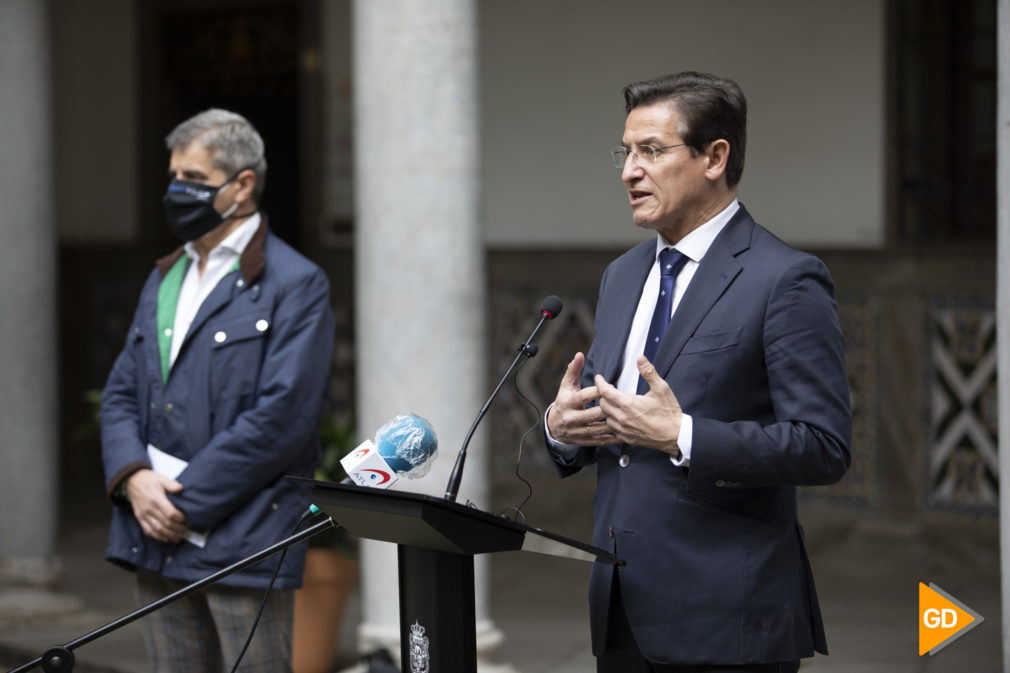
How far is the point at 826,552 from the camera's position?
24.2 ft

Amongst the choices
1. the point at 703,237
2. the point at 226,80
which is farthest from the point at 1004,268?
the point at 226,80

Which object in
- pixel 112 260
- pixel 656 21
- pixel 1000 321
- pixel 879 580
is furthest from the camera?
pixel 112 260

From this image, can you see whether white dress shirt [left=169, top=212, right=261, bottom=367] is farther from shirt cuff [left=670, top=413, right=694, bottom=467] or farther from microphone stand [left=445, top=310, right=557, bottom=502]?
shirt cuff [left=670, top=413, right=694, bottom=467]

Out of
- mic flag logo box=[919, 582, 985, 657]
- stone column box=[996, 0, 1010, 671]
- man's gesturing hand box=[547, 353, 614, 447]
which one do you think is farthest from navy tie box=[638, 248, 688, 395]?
mic flag logo box=[919, 582, 985, 657]

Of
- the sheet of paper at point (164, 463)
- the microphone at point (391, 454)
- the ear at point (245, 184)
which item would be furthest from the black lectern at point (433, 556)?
the ear at point (245, 184)

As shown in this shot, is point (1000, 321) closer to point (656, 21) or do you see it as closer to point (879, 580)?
point (879, 580)

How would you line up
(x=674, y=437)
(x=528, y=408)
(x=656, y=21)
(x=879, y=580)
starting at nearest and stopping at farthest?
(x=674, y=437), (x=879, y=580), (x=656, y=21), (x=528, y=408)

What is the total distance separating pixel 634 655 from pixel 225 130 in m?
1.92

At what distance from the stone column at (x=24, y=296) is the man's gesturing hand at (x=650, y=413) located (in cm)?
463

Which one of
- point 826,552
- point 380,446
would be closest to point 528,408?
point 826,552

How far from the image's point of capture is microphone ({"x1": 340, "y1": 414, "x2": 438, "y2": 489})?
2.68m

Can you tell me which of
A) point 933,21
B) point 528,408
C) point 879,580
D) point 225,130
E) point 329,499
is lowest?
point 879,580

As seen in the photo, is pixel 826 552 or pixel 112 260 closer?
pixel 826 552

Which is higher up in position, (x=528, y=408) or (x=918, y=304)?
(x=918, y=304)
